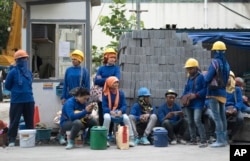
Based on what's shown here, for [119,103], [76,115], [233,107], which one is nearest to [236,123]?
[233,107]

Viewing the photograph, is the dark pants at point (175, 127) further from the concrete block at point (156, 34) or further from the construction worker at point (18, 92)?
the construction worker at point (18, 92)

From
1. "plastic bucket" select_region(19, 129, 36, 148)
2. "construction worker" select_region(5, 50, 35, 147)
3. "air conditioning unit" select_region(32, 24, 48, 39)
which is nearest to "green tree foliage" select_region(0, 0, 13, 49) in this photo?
"air conditioning unit" select_region(32, 24, 48, 39)

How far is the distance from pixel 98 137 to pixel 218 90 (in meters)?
2.47

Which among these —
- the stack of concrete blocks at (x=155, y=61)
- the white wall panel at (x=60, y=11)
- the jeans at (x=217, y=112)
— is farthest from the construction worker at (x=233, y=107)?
the white wall panel at (x=60, y=11)

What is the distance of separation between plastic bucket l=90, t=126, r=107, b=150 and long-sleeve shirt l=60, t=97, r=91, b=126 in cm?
39

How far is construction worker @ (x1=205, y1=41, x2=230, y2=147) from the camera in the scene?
30.0ft

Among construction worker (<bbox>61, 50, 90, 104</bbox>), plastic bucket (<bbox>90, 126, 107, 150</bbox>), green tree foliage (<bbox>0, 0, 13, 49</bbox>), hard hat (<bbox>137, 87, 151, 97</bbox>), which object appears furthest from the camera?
green tree foliage (<bbox>0, 0, 13, 49</bbox>)

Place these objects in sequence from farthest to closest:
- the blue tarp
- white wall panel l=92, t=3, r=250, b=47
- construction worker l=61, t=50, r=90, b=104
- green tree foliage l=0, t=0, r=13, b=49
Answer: white wall panel l=92, t=3, r=250, b=47, green tree foliage l=0, t=0, r=13, b=49, the blue tarp, construction worker l=61, t=50, r=90, b=104

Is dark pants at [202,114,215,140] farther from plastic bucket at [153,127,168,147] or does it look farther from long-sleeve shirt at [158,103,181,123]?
plastic bucket at [153,127,168,147]

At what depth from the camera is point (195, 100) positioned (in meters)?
9.60

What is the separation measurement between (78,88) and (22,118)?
1929 mm

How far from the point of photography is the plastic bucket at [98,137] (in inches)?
359

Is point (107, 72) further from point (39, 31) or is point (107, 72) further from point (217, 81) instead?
point (217, 81)

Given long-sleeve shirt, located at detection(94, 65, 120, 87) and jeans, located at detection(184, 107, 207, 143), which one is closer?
jeans, located at detection(184, 107, 207, 143)
